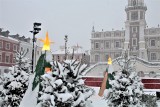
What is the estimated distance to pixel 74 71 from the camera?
7.54 meters

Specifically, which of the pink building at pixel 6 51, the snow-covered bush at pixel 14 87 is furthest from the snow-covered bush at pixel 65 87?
the pink building at pixel 6 51

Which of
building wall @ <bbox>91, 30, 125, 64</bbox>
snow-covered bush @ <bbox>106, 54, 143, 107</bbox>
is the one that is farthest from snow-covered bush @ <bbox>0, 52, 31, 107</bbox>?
building wall @ <bbox>91, 30, 125, 64</bbox>

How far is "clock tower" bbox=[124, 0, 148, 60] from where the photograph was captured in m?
64.6

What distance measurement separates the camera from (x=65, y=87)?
23.7 feet

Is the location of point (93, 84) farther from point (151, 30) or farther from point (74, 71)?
point (151, 30)

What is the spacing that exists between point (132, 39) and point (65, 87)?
60.1 meters

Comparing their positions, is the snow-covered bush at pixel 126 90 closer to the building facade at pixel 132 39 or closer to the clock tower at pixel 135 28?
the building facade at pixel 132 39

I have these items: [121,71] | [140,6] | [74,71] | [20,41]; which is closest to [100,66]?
[20,41]

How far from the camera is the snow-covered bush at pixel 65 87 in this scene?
7141 millimetres

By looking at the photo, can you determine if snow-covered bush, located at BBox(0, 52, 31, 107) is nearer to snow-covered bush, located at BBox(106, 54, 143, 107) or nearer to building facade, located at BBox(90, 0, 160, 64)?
snow-covered bush, located at BBox(106, 54, 143, 107)

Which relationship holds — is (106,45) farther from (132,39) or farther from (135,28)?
(135,28)

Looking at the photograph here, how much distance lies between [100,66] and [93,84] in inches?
872

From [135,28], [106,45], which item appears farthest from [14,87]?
[106,45]

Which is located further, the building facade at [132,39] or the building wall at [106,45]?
the building wall at [106,45]
